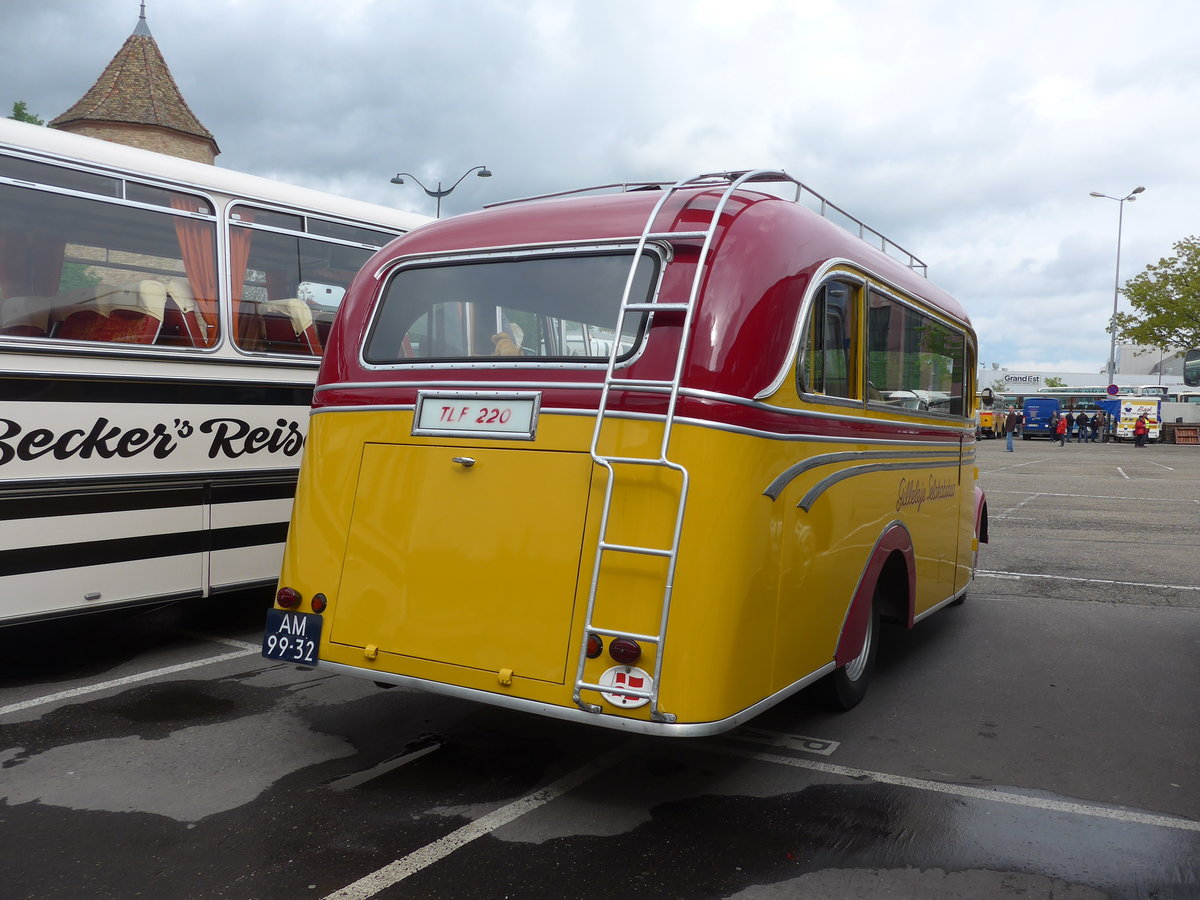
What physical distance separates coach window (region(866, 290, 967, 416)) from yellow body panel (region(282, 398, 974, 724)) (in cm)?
84

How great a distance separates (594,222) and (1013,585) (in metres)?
7.07

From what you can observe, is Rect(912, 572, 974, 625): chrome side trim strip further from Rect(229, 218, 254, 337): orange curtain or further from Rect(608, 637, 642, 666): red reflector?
Rect(229, 218, 254, 337): orange curtain

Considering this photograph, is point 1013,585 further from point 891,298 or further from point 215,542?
point 215,542

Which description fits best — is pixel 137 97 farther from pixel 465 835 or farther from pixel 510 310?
pixel 465 835

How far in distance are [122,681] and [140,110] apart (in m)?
44.2

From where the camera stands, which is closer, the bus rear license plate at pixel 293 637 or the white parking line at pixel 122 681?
the bus rear license plate at pixel 293 637

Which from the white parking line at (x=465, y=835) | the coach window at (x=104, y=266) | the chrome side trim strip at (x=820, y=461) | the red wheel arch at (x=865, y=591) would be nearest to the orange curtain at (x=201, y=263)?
the coach window at (x=104, y=266)

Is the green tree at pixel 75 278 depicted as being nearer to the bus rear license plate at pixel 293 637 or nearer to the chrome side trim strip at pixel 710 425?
the chrome side trim strip at pixel 710 425

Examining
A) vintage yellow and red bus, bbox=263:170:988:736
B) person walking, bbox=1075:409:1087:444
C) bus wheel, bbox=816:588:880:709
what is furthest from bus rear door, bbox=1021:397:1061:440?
vintage yellow and red bus, bbox=263:170:988:736

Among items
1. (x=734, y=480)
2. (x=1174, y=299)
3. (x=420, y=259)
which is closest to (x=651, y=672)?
(x=734, y=480)

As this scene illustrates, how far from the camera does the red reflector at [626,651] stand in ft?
12.8

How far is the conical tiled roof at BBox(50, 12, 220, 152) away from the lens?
142 feet

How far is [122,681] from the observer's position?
602 centimetres

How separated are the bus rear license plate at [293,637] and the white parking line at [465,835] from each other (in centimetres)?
111
